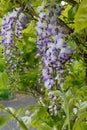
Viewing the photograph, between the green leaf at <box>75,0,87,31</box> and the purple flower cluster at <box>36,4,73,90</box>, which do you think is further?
the purple flower cluster at <box>36,4,73,90</box>

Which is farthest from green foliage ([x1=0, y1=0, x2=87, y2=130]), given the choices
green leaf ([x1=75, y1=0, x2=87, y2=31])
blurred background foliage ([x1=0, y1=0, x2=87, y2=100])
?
green leaf ([x1=75, y1=0, x2=87, y2=31])

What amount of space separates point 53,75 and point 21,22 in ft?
0.52

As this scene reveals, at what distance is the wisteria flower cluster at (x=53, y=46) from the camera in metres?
0.55

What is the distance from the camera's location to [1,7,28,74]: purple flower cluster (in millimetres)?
660

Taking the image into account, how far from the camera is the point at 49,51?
0.56 m

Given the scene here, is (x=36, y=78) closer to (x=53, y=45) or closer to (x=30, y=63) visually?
(x=30, y=63)

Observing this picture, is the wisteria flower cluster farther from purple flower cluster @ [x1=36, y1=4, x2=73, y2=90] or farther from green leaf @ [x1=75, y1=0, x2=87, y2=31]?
green leaf @ [x1=75, y1=0, x2=87, y2=31]

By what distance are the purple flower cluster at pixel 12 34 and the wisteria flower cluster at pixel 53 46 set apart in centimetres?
8

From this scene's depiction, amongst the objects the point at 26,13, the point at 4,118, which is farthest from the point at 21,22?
the point at 4,118

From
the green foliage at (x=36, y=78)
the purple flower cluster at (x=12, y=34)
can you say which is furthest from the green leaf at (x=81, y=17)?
the purple flower cluster at (x=12, y=34)

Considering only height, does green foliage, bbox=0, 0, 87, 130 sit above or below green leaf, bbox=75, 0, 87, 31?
below

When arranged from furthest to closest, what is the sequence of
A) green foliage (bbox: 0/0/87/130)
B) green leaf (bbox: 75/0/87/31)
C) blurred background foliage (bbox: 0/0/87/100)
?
blurred background foliage (bbox: 0/0/87/100) < green foliage (bbox: 0/0/87/130) < green leaf (bbox: 75/0/87/31)

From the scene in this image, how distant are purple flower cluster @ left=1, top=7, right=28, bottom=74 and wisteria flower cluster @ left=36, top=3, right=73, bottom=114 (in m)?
0.08

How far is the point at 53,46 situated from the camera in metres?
0.56
